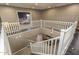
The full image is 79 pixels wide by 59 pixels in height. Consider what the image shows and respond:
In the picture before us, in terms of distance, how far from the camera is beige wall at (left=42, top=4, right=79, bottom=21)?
0.96 m

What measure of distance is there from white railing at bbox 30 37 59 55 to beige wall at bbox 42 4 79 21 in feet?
1.01

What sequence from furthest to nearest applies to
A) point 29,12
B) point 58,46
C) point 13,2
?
point 58,46 → point 29,12 → point 13,2

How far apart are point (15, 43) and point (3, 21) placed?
364mm

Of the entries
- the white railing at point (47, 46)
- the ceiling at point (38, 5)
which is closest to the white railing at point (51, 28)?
the white railing at point (47, 46)

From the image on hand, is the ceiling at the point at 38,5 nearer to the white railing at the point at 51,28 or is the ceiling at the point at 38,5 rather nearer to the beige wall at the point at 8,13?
the beige wall at the point at 8,13

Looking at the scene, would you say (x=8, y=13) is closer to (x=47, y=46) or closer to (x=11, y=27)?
(x=11, y=27)

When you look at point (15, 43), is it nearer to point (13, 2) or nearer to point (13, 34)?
point (13, 34)

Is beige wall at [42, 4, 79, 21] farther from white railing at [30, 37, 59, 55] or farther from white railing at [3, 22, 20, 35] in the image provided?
white railing at [3, 22, 20, 35]

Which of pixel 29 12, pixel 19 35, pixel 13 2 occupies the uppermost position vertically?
pixel 13 2

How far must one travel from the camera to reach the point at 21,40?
1.14 meters

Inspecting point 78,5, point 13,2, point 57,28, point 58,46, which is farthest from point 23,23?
point 78,5

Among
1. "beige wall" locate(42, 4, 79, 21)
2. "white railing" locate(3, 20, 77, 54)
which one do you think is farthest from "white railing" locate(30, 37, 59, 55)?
"beige wall" locate(42, 4, 79, 21)

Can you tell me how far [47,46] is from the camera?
4.06 feet

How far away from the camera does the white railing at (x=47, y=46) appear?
1.11 m
